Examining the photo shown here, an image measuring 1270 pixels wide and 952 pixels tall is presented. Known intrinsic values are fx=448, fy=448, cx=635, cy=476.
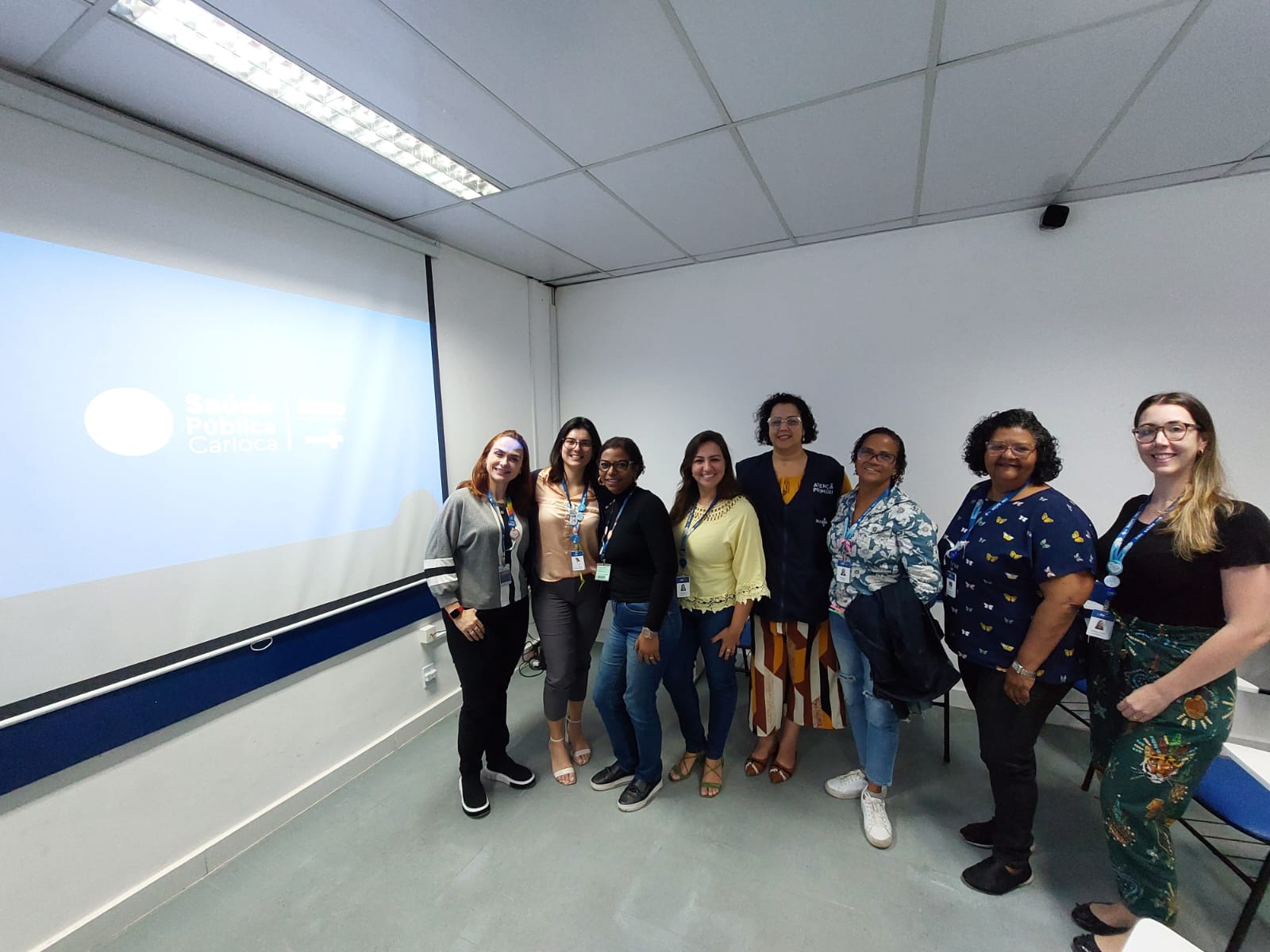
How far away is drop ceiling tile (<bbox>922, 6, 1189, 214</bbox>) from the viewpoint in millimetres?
1315

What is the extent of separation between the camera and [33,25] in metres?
1.18

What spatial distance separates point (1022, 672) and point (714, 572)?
106cm

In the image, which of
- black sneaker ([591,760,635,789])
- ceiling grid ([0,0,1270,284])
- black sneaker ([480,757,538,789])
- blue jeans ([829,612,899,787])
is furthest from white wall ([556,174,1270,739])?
black sneaker ([480,757,538,789])

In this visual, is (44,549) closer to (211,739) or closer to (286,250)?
(211,739)

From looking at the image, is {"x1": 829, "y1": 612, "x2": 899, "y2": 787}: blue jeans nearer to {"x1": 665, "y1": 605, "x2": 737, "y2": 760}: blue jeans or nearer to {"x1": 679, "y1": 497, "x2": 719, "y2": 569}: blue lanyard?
{"x1": 665, "y1": 605, "x2": 737, "y2": 760}: blue jeans

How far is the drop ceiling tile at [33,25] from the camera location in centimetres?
113

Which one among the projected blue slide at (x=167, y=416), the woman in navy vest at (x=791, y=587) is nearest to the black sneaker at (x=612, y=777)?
the woman in navy vest at (x=791, y=587)

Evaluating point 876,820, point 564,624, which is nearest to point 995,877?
point 876,820

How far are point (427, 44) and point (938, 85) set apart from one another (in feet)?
5.31

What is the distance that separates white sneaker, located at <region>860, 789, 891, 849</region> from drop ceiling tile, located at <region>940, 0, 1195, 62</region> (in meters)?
2.70

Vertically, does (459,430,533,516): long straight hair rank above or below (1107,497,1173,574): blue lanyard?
above

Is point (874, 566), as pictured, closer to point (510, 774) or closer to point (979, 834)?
point (979, 834)

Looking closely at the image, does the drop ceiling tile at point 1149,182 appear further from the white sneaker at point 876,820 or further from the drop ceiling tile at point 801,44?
the white sneaker at point 876,820

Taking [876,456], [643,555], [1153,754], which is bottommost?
[1153,754]
